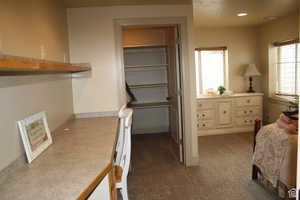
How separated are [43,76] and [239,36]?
188 inches

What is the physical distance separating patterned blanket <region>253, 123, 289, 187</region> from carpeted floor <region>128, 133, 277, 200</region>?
289 mm

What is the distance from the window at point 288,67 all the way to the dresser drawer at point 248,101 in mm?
458

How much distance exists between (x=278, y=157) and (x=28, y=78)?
2400mm

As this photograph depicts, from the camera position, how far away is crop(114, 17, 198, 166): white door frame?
352cm

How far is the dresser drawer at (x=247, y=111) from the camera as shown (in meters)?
5.59

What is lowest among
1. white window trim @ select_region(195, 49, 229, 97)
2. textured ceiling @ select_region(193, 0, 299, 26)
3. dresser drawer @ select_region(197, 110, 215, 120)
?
dresser drawer @ select_region(197, 110, 215, 120)

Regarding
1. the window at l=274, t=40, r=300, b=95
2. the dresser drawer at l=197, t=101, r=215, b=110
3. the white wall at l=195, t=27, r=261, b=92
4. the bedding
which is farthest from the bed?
the white wall at l=195, t=27, r=261, b=92

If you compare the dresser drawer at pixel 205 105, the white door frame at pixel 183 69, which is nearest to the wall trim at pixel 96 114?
the white door frame at pixel 183 69

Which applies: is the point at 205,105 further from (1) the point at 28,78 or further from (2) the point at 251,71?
(1) the point at 28,78

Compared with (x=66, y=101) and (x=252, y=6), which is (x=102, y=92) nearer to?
(x=66, y=101)

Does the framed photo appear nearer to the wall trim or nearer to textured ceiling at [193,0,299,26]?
the wall trim

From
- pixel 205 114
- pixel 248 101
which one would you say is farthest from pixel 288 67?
pixel 205 114

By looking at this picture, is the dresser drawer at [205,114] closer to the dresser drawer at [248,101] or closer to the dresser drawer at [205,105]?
the dresser drawer at [205,105]

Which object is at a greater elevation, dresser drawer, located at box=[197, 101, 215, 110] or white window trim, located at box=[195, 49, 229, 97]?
white window trim, located at box=[195, 49, 229, 97]
